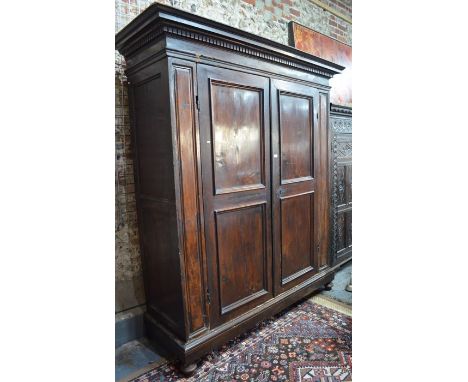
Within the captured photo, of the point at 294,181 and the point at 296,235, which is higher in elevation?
the point at 294,181

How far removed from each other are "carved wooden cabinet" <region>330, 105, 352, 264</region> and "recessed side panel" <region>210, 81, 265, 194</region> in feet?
3.60

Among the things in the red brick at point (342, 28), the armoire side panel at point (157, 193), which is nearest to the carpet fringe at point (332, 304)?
the armoire side panel at point (157, 193)

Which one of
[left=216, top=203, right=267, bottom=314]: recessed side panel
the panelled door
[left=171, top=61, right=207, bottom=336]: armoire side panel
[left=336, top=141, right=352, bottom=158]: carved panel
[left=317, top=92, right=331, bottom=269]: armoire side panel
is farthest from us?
[left=336, top=141, right=352, bottom=158]: carved panel

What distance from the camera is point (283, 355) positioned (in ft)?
5.80

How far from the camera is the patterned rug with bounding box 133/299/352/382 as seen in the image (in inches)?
63.7

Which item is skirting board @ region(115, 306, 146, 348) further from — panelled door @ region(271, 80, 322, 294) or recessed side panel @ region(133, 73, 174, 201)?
panelled door @ region(271, 80, 322, 294)

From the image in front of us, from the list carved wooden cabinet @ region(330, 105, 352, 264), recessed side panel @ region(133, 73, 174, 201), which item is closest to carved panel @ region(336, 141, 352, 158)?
carved wooden cabinet @ region(330, 105, 352, 264)

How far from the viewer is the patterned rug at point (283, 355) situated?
1618 millimetres

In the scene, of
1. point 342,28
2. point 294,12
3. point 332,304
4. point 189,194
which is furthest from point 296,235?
point 342,28

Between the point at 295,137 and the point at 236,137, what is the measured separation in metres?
0.60

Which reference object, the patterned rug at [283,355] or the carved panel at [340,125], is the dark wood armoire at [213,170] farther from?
the carved panel at [340,125]

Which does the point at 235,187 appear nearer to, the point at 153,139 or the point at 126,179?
the point at 153,139
